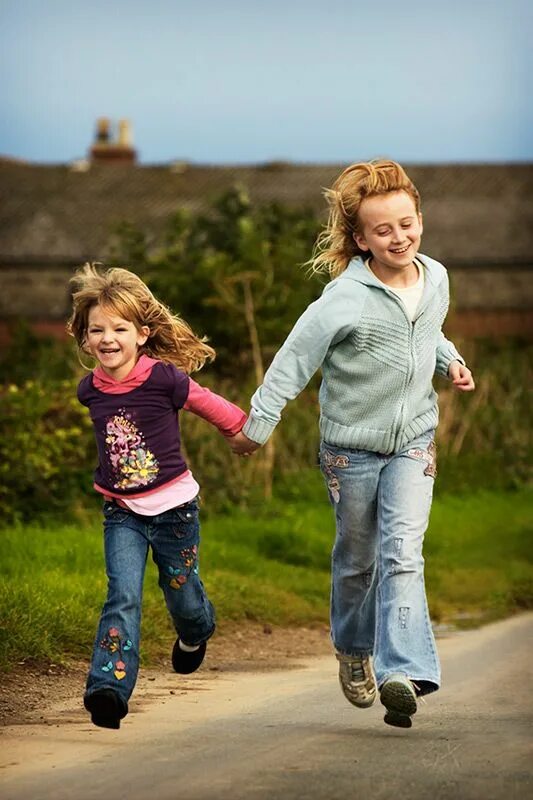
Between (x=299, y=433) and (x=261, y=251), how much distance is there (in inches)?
82.8

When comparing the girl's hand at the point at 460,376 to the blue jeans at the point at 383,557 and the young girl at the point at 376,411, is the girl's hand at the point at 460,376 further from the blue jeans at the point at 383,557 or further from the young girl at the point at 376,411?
the blue jeans at the point at 383,557

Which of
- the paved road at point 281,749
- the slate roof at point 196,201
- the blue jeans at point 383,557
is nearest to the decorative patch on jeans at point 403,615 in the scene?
the blue jeans at point 383,557

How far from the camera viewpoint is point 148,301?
662 cm

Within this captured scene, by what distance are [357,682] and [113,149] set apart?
4626 cm

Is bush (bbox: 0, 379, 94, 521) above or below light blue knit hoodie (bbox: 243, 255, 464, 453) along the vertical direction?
below

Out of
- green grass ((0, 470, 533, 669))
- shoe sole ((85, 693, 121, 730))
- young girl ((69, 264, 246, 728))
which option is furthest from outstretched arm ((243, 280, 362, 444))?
green grass ((0, 470, 533, 669))

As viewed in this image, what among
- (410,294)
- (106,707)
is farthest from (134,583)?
(410,294)

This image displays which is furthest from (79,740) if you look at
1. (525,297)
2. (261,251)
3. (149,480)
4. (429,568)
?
(525,297)

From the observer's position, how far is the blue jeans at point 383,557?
6246 mm

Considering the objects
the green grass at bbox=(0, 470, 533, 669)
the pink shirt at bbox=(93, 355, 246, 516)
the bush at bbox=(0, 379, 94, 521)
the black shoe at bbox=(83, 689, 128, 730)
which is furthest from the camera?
the bush at bbox=(0, 379, 94, 521)

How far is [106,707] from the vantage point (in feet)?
19.7

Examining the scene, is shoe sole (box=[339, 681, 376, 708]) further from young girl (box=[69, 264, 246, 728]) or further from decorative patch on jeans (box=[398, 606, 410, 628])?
young girl (box=[69, 264, 246, 728])

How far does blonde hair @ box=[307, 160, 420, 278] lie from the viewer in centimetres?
652

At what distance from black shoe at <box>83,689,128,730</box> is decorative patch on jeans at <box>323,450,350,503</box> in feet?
Result: 3.96
